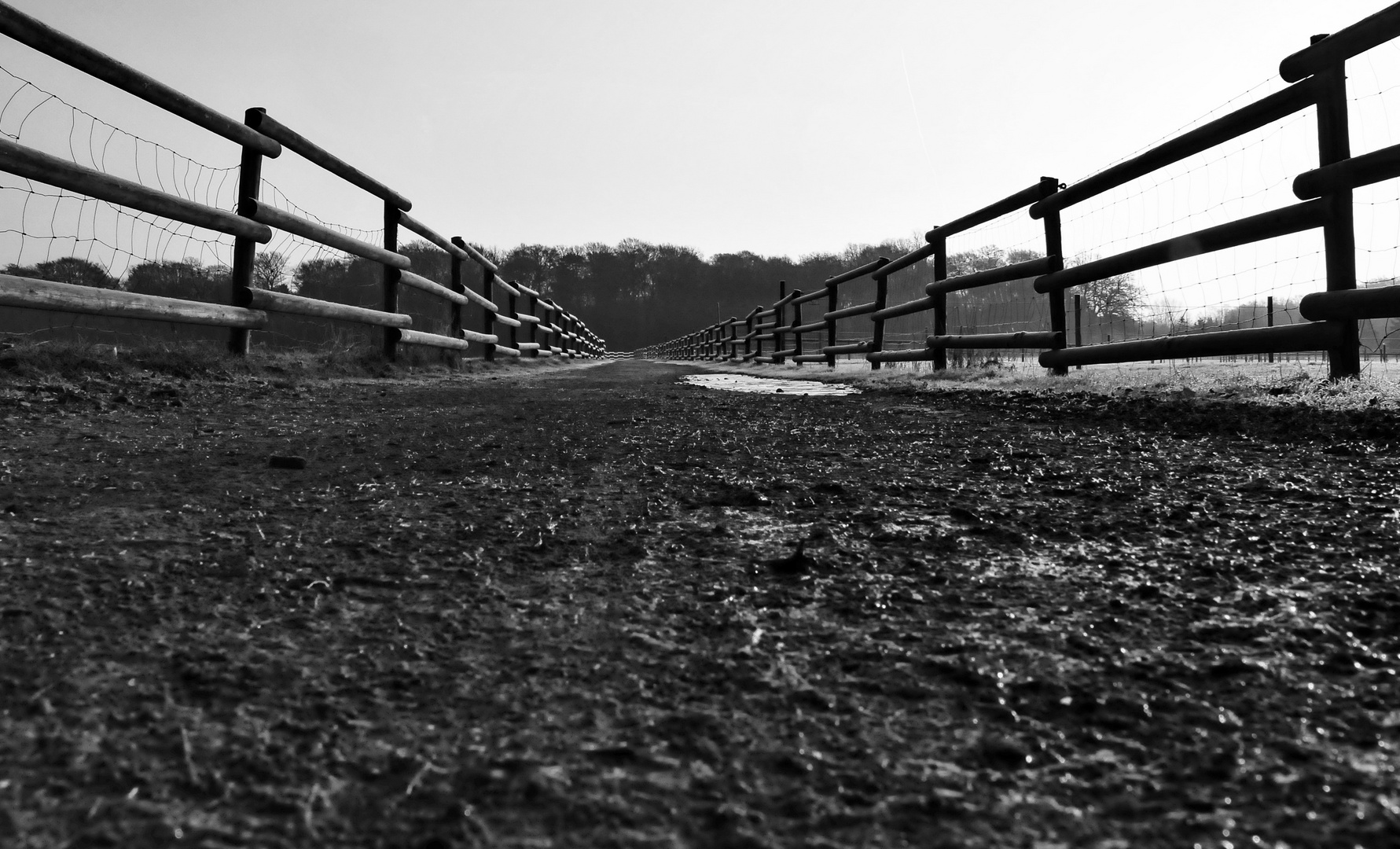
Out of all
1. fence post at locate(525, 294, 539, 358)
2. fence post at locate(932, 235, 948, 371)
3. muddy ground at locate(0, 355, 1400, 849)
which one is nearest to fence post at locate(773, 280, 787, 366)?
fence post at locate(525, 294, 539, 358)

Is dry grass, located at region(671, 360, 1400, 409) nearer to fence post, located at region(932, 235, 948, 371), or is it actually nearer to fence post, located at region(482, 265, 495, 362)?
fence post, located at region(932, 235, 948, 371)

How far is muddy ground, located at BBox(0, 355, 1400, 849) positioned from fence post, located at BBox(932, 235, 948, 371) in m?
4.50

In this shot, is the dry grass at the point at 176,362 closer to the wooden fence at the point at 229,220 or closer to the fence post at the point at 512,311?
the wooden fence at the point at 229,220

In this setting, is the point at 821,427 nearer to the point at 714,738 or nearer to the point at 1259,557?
the point at 1259,557

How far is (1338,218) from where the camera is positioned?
2.63m

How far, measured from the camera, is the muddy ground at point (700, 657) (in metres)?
0.48

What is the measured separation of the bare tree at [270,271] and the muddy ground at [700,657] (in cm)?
307

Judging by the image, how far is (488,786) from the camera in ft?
1.64

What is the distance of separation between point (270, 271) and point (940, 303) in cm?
475

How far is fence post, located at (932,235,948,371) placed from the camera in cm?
595

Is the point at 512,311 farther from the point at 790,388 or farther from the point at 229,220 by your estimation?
the point at 229,220

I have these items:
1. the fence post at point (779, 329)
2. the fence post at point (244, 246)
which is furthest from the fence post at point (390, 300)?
the fence post at point (779, 329)

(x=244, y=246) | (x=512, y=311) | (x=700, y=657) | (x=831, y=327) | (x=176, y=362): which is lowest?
(x=700, y=657)

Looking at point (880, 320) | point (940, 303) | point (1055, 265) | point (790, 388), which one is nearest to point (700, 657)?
point (790, 388)
